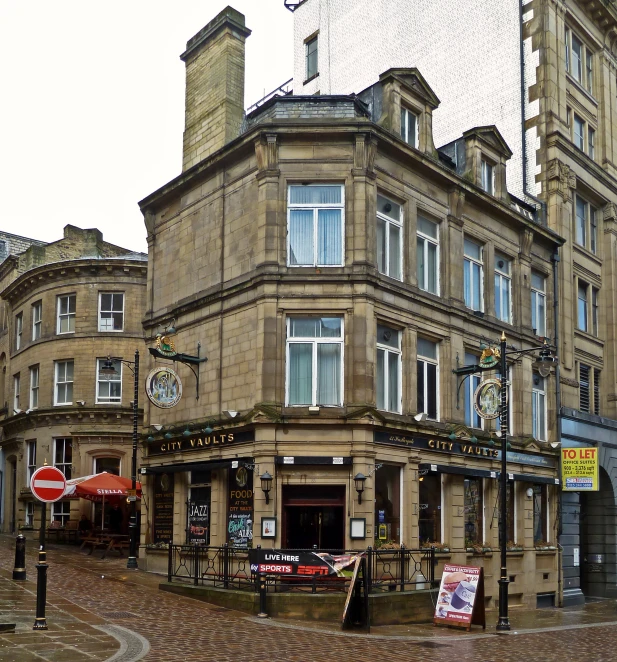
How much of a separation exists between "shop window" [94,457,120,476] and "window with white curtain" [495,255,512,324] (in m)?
18.1

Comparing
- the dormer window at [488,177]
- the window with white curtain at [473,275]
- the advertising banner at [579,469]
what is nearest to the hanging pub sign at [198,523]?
the window with white curtain at [473,275]

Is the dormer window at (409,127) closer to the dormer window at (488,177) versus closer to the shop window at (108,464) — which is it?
the dormer window at (488,177)

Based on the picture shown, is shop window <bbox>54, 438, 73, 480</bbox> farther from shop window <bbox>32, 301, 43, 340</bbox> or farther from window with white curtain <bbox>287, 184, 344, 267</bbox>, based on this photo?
window with white curtain <bbox>287, 184, 344, 267</bbox>

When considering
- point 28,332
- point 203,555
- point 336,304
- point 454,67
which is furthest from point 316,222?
point 28,332

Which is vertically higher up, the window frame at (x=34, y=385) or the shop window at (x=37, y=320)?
→ the shop window at (x=37, y=320)

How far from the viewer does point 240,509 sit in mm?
23781

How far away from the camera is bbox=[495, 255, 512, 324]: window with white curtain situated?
3042cm

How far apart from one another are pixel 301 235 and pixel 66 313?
19496mm

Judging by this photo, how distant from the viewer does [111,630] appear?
55.5 ft

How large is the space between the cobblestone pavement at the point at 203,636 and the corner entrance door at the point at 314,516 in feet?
10.2

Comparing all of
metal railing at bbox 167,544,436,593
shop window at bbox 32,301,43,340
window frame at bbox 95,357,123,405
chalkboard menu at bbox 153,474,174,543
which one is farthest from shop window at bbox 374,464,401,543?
shop window at bbox 32,301,43,340

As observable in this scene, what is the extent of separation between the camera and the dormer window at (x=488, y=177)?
30656 millimetres

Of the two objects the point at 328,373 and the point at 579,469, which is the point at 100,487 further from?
the point at 579,469

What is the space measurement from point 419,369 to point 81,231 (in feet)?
85.5
